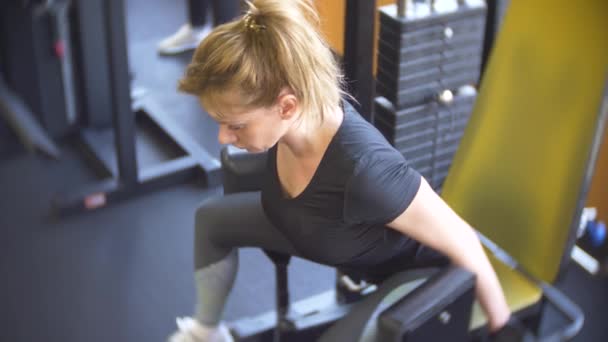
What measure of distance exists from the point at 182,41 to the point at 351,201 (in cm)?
228

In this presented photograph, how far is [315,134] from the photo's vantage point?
1.40 metres

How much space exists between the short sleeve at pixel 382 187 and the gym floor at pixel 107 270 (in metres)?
0.62

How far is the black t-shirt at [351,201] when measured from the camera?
1320 millimetres

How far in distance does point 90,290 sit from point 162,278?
0.20 meters

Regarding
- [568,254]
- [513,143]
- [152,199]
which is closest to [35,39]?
[152,199]

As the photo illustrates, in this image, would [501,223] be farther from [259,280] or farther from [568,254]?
[259,280]

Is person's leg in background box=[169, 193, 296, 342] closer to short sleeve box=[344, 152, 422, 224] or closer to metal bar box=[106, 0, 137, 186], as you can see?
short sleeve box=[344, 152, 422, 224]

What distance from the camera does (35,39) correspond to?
2725mm

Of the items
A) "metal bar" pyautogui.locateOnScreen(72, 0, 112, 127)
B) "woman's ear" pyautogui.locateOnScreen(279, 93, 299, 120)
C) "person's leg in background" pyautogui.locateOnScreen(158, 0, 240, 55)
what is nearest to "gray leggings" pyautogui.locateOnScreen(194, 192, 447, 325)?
"woman's ear" pyautogui.locateOnScreen(279, 93, 299, 120)

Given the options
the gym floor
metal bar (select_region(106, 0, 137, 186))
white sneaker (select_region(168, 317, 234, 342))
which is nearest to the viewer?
white sneaker (select_region(168, 317, 234, 342))

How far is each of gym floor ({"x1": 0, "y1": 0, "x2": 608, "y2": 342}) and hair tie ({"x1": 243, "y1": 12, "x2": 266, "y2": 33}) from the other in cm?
95

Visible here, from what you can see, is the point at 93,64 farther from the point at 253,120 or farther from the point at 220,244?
the point at 253,120

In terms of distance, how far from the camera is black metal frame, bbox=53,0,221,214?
91.0 inches

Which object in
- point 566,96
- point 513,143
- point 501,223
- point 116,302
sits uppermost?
point 566,96
